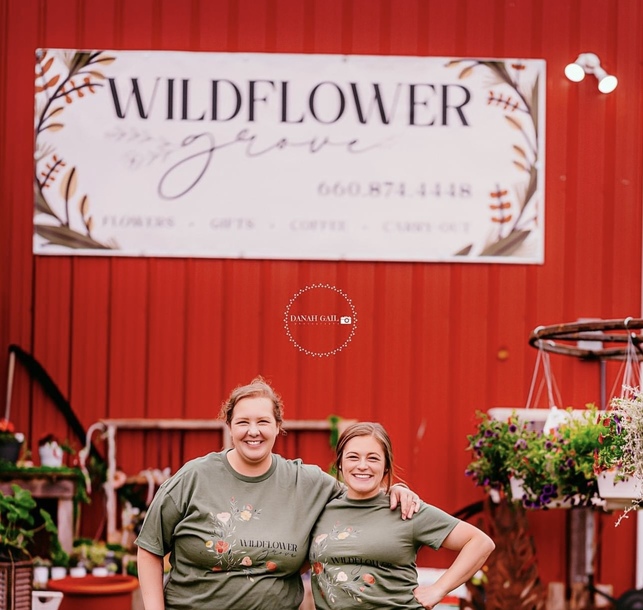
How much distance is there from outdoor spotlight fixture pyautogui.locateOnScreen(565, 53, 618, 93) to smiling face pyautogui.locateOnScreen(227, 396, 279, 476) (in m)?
3.42

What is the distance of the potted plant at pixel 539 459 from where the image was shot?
15.2ft

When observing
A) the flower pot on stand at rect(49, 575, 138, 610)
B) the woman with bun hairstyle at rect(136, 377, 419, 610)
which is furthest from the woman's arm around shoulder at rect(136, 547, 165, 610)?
the flower pot on stand at rect(49, 575, 138, 610)

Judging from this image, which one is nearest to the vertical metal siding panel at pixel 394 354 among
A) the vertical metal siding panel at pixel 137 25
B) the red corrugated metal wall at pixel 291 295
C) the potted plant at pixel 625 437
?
the red corrugated metal wall at pixel 291 295

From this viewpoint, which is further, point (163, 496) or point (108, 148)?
point (108, 148)

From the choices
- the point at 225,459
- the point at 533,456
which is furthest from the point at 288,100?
the point at 225,459

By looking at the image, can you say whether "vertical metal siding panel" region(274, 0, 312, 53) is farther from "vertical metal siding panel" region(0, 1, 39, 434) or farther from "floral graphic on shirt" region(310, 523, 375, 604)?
"floral graphic on shirt" region(310, 523, 375, 604)

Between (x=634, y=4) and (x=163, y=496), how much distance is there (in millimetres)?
4258

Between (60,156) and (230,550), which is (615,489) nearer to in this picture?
(230,550)

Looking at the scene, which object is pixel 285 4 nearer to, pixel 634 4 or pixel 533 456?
pixel 634 4

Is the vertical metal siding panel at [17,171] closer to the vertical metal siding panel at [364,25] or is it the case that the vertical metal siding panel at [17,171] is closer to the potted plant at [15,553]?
the potted plant at [15,553]

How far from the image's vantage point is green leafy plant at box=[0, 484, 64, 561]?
16.4ft

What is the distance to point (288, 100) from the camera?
5832 millimetres

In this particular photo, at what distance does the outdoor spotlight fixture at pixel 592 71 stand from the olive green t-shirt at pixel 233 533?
3442mm

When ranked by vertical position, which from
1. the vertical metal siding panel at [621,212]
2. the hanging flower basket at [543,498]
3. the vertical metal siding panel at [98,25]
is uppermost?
the vertical metal siding panel at [98,25]
